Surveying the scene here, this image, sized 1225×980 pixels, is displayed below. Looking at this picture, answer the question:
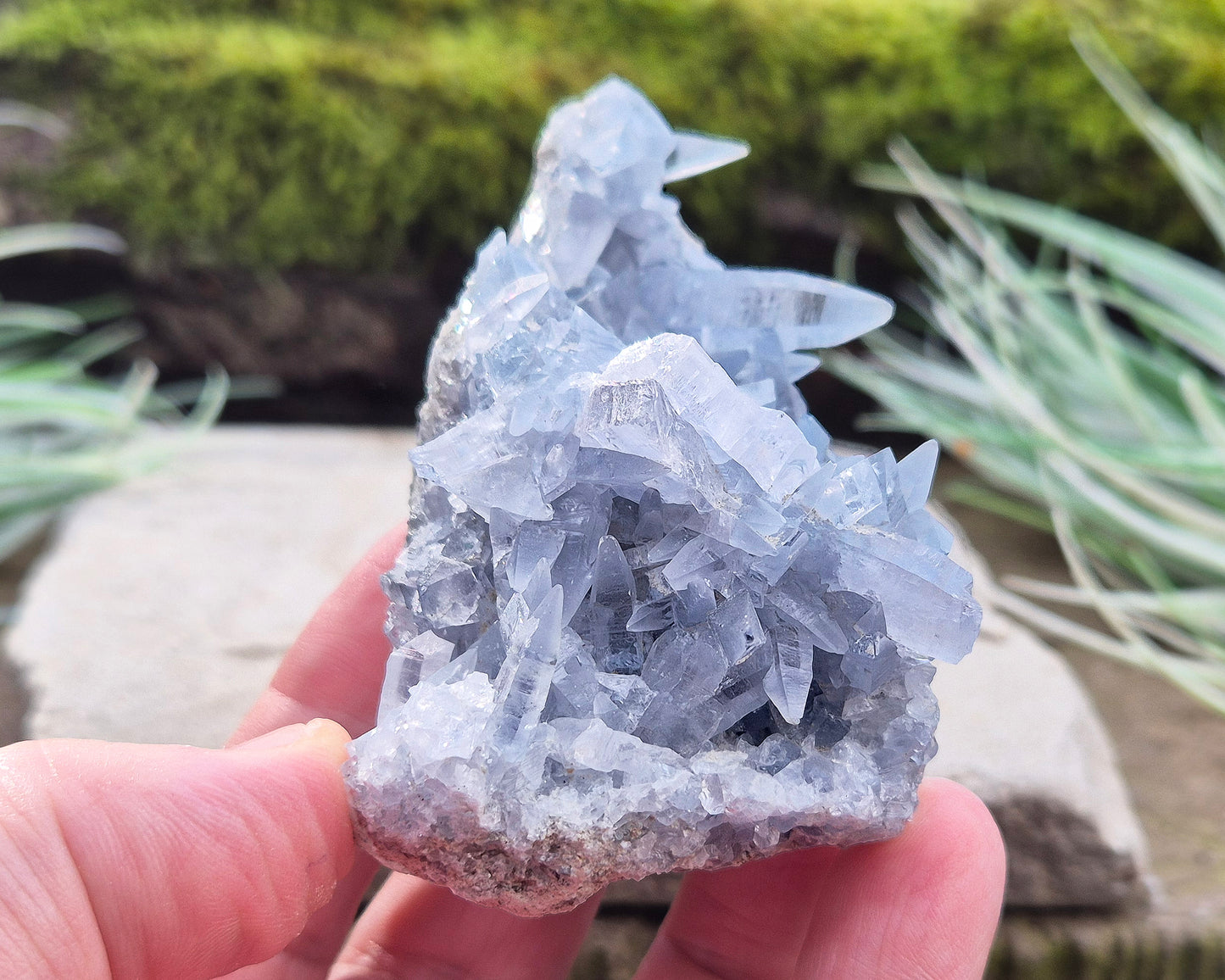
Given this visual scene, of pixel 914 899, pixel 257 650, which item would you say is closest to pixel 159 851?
pixel 914 899

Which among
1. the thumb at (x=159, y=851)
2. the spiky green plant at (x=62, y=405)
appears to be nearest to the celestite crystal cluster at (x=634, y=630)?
the thumb at (x=159, y=851)

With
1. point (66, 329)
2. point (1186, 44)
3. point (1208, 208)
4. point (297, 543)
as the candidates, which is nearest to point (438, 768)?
point (297, 543)

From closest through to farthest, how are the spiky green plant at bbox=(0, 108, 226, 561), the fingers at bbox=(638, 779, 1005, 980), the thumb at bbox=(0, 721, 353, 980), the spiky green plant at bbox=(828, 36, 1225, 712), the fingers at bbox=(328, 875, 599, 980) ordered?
the thumb at bbox=(0, 721, 353, 980) < the fingers at bbox=(638, 779, 1005, 980) < the fingers at bbox=(328, 875, 599, 980) < the spiky green plant at bbox=(828, 36, 1225, 712) < the spiky green plant at bbox=(0, 108, 226, 561)

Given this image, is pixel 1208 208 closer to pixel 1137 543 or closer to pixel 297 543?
pixel 1137 543

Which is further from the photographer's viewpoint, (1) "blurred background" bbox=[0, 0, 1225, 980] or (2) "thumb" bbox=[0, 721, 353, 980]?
(1) "blurred background" bbox=[0, 0, 1225, 980]

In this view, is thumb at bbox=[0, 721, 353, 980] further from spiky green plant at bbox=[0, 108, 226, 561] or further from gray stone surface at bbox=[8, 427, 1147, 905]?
spiky green plant at bbox=[0, 108, 226, 561]

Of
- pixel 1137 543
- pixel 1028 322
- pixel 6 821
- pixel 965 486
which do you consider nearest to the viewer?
pixel 6 821

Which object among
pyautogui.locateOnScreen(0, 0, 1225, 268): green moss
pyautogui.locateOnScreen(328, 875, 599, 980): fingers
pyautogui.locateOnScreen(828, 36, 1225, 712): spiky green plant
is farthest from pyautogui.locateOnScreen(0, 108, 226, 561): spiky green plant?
pyautogui.locateOnScreen(828, 36, 1225, 712): spiky green plant

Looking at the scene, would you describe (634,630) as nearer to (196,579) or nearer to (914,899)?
(914,899)
